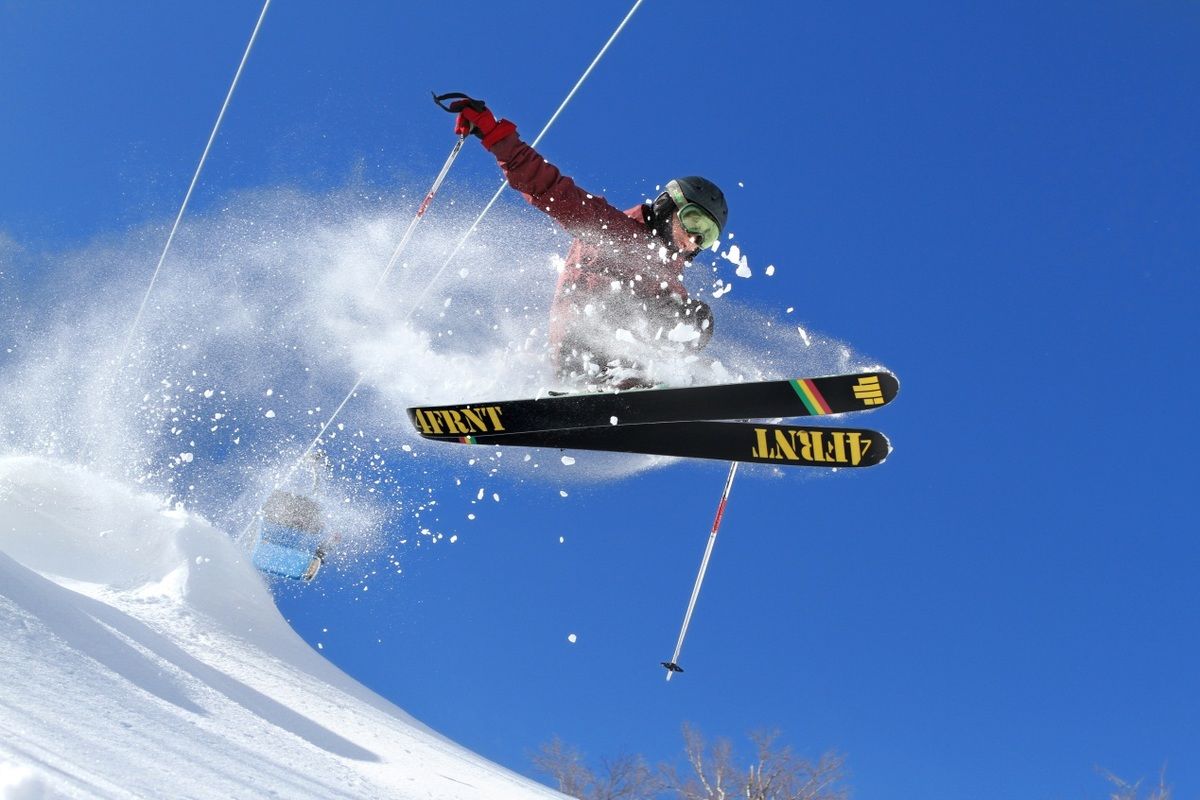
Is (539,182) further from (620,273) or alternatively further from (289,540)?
(289,540)

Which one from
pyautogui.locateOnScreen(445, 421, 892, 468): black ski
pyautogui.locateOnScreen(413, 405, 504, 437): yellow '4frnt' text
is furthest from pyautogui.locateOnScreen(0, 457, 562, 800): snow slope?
pyautogui.locateOnScreen(445, 421, 892, 468): black ski

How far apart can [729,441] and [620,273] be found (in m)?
1.45

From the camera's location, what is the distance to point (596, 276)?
19.2 feet

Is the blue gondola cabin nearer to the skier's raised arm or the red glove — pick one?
the skier's raised arm

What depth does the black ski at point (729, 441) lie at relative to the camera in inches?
199

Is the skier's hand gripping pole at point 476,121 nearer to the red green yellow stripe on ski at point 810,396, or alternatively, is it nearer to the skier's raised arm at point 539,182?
the skier's raised arm at point 539,182

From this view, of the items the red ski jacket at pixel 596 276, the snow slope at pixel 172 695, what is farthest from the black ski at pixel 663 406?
the snow slope at pixel 172 695

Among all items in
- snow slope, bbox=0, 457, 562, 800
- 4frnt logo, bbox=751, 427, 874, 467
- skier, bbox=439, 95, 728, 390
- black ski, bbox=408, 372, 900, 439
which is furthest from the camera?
skier, bbox=439, 95, 728, 390

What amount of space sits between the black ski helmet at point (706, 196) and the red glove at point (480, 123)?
129 centimetres

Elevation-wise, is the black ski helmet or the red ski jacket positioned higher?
the black ski helmet

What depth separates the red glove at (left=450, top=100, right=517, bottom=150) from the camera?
5242mm

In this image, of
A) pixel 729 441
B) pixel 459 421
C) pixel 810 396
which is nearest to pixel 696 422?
pixel 729 441

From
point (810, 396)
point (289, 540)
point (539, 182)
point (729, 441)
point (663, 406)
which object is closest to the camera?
point (810, 396)

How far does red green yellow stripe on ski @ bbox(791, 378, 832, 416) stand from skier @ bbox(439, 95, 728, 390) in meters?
1.20
